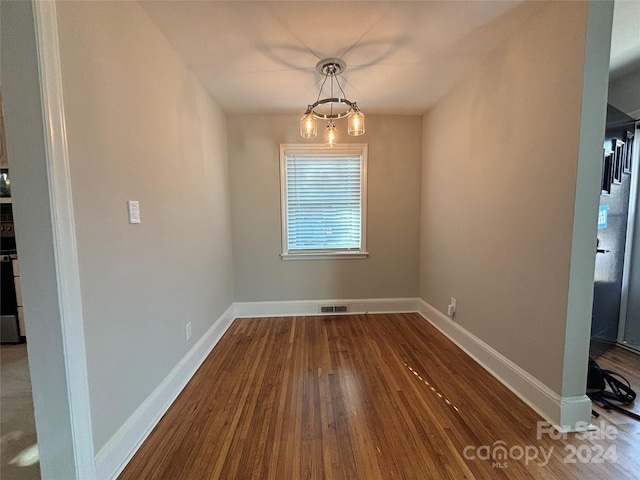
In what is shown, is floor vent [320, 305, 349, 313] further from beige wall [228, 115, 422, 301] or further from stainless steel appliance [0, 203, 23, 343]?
stainless steel appliance [0, 203, 23, 343]

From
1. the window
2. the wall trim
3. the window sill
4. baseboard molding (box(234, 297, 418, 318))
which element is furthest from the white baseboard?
the window

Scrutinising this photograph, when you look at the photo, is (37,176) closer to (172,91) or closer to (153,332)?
(153,332)

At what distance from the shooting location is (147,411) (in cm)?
148

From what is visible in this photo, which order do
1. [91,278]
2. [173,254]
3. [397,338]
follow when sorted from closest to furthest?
[91,278]
[173,254]
[397,338]

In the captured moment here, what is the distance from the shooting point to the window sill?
3236 mm

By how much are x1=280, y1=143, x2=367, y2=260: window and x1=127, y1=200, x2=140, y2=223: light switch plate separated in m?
1.84

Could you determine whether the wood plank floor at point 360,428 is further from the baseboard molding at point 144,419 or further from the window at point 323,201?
the window at point 323,201

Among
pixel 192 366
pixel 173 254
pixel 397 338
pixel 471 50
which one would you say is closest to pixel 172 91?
pixel 173 254

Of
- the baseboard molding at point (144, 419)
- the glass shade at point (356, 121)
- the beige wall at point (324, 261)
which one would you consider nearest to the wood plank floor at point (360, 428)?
the baseboard molding at point (144, 419)

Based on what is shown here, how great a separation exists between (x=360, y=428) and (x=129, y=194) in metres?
1.86

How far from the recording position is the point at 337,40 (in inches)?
70.2

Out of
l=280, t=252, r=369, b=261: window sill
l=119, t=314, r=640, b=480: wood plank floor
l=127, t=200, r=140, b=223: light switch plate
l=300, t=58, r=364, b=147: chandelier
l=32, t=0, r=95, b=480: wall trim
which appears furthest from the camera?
l=280, t=252, r=369, b=261: window sill

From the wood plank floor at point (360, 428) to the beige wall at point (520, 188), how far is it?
33 cm

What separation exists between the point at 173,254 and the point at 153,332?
530 millimetres
